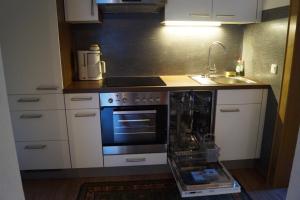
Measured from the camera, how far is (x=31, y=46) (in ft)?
6.32

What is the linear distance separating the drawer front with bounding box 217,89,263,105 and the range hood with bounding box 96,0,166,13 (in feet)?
3.18

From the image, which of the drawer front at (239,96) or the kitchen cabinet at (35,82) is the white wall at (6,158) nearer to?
the kitchen cabinet at (35,82)

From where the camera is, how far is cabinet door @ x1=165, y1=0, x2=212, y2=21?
217 centimetres

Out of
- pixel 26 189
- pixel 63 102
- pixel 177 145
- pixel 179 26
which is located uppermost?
pixel 179 26

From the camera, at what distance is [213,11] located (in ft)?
7.32

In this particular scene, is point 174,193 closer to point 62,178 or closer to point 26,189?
point 62,178

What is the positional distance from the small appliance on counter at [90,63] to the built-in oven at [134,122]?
0.44m

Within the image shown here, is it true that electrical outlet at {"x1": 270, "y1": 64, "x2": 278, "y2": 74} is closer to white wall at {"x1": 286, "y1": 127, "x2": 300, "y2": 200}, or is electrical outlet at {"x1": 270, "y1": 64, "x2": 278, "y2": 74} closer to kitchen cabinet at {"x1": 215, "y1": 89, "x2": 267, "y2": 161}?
kitchen cabinet at {"x1": 215, "y1": 89, "x2": 267, "y2": 161}

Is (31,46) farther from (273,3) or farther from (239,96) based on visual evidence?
(273,3)

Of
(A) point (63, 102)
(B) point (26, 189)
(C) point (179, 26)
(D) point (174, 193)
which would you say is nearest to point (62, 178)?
(B) point (26, 189)

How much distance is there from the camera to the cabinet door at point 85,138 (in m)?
2.09

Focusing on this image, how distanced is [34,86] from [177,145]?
1.37 meters

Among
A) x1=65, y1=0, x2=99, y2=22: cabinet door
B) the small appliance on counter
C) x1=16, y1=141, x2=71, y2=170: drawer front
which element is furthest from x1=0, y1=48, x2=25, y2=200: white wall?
the small appliance on counter

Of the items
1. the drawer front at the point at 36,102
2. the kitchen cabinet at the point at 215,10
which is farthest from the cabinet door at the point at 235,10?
the drawer front at the point at 36,102
